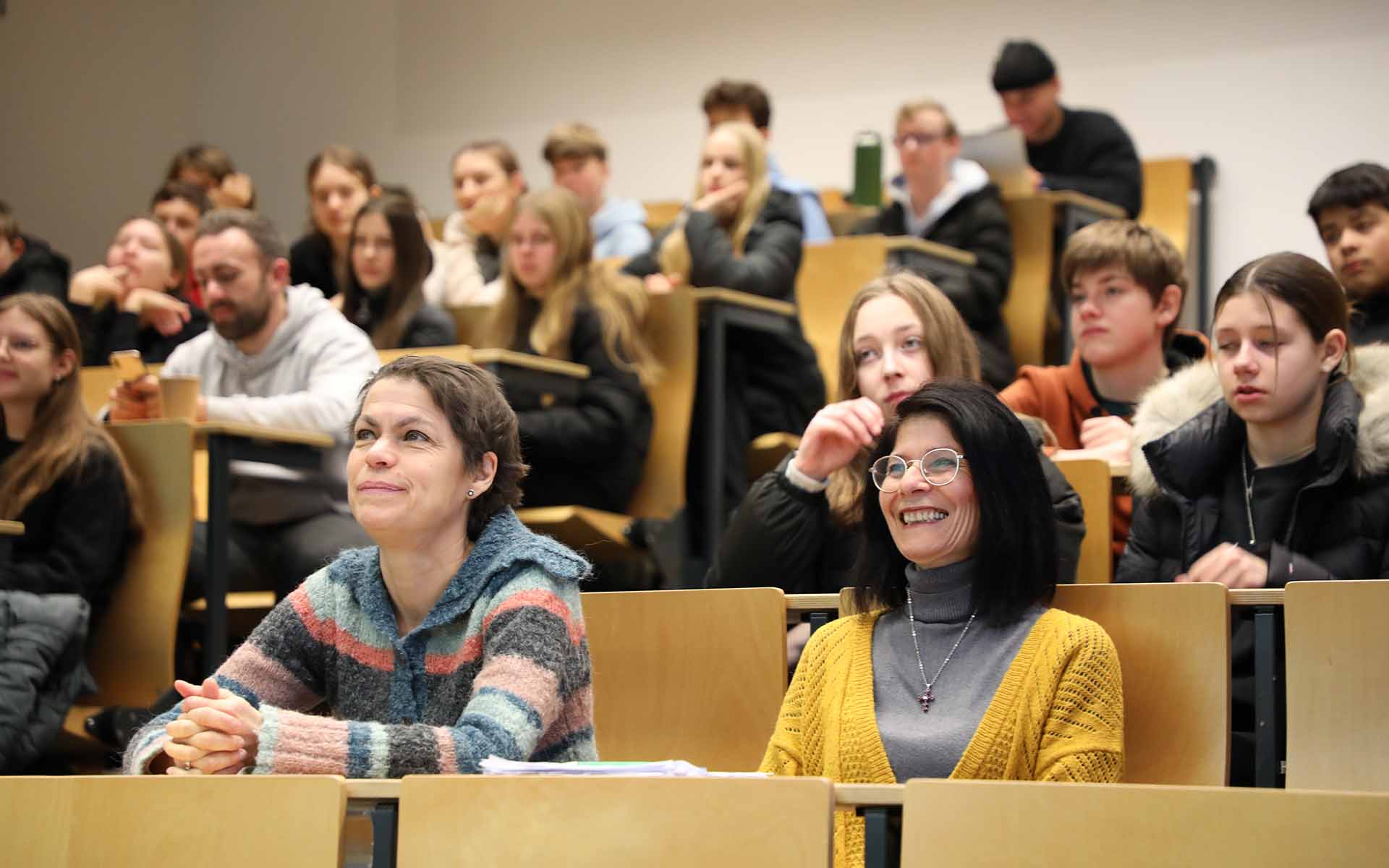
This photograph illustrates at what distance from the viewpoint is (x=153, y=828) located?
170 cm

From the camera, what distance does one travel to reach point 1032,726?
77.2 inches

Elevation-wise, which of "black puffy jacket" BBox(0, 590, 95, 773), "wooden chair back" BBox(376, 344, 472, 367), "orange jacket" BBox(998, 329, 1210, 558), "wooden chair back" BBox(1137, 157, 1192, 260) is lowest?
"black puffy jacket" BBox(0, 590, 95, 773)

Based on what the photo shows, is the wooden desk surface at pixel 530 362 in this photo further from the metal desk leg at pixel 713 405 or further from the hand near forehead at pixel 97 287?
the hand near forehead at pixel 97 287

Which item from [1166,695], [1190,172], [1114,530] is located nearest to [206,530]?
[1114,530]

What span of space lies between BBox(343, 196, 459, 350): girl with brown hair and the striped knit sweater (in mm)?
2335

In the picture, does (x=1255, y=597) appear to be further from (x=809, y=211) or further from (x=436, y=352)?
(x=809, y=211)

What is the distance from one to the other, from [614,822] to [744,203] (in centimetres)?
327

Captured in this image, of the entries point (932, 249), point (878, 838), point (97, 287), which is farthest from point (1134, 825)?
point (97, 287)

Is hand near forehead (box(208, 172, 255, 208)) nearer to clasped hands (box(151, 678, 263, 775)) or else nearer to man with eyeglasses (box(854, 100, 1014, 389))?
man with eyeglasses (box(854, 100, 1014, 389))

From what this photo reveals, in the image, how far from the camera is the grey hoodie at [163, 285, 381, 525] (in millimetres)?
3879

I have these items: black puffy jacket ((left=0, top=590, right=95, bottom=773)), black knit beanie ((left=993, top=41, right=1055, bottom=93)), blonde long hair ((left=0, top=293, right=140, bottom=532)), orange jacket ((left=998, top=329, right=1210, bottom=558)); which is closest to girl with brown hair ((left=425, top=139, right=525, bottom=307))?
blonde long hair ((left=0, top=293, right=140, bottom=532))

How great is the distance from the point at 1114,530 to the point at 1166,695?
29.9 inches

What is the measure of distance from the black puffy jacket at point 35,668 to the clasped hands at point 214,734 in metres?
1.40

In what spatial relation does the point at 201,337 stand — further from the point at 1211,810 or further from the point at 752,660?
the point at 1211,810
